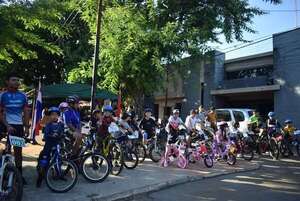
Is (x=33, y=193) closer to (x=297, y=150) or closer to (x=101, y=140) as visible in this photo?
(x=101, y=140)

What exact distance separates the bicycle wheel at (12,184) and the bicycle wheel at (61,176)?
1.93m

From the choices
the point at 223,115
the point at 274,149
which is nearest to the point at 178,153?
the point at 274,149

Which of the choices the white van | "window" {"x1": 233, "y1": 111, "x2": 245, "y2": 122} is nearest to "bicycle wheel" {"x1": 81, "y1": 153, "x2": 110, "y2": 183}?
the white van

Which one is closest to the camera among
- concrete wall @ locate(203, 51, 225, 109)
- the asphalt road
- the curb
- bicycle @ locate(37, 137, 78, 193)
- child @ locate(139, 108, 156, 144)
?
the curb

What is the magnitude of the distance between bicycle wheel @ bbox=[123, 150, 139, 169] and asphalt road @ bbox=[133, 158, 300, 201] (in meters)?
2.04

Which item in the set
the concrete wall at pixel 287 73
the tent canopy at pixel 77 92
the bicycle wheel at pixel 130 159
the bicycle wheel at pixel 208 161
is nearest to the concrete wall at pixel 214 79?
the concrete wall at pixel 287 73

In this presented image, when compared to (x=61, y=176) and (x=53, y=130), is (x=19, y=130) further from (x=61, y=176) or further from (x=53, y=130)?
(x=61, y=176)

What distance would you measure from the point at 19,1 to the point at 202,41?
1092cm

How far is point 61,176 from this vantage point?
365 inches

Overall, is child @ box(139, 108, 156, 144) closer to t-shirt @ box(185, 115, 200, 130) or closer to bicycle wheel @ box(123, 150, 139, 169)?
t-shirt @ box(185, 115, 200, 130)

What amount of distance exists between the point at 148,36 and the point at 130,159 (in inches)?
283

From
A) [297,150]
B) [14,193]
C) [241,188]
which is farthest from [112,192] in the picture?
[297,150]

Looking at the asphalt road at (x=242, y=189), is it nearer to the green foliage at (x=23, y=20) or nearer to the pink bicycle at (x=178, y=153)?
the pink bicycle at (x=178, y=153)

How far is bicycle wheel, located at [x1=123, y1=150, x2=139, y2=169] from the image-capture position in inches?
506
